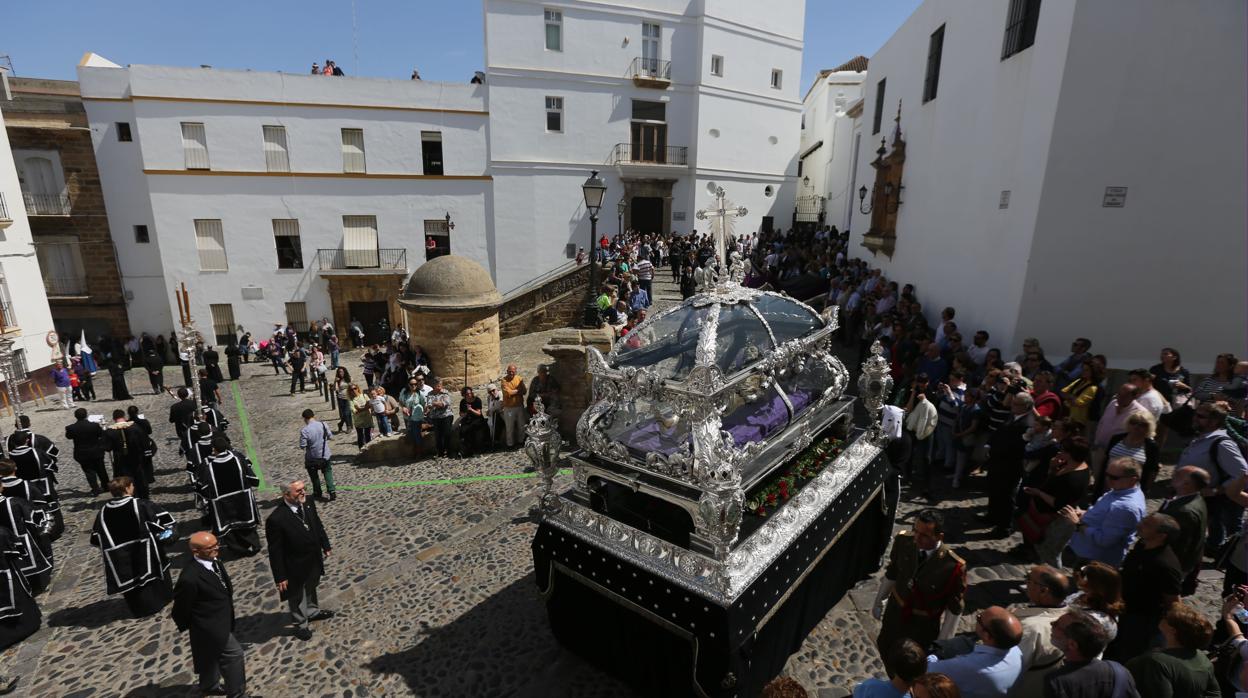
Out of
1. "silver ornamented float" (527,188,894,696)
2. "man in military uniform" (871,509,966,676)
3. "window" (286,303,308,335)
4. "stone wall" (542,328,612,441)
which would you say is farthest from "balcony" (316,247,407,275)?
"man in military uniform" (871,509,966,676)

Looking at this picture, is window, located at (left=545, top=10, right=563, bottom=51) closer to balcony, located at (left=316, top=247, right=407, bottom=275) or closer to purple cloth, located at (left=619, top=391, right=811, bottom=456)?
balcony, located at (left=316, top=247, right=407, bottom=275)

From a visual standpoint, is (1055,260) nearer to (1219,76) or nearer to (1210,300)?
(1210,300)

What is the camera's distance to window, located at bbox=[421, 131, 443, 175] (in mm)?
22875

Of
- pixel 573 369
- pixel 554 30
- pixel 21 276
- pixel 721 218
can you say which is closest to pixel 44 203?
pixel 21 276

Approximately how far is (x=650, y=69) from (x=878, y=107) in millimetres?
11339

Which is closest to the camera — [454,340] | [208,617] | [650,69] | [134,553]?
[208,617]

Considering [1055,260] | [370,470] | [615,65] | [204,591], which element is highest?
[615,65]

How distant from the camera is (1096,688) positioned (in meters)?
2.78

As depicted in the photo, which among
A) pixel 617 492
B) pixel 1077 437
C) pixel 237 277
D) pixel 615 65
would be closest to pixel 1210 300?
pixel 1077 437

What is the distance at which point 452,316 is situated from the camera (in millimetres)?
13633

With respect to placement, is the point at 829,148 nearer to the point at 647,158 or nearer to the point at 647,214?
the point at 647,158

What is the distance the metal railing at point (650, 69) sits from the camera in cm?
2414

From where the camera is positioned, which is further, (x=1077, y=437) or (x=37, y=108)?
(x=37, y=108)

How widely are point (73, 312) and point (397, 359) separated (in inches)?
696
